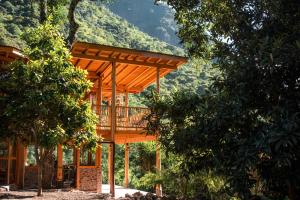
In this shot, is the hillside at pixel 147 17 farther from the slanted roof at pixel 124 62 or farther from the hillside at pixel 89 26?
the slanted roof at pixel 124 62

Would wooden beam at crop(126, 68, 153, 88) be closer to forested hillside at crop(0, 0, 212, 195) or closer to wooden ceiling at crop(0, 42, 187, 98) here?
wooden ceiling at crop(0, 42, 187, 98)

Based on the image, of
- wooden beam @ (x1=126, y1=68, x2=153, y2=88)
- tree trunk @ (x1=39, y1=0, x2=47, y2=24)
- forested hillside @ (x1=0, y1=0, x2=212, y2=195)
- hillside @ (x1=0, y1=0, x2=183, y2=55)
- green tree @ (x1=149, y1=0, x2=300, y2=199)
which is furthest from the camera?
hillside @ (x1=0, y1=0, x2=183, y2=55)

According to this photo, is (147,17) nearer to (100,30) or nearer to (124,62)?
(100,30)

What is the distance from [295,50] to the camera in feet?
15.4

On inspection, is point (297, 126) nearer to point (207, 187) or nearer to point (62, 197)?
point (207, 187)

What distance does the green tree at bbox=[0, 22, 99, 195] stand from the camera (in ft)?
33.0

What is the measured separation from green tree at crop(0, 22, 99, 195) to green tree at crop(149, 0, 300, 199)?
4.61 metres

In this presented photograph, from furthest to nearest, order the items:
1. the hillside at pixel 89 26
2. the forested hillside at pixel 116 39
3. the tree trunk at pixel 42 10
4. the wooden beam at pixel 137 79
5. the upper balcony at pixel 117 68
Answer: the hillside at pixel 89 26, the forested hillside at pixel 116 39, the wooden beam at pixel 137 79, the tree trunk at pixel 42 10, the upper balcony at pixel 117 68

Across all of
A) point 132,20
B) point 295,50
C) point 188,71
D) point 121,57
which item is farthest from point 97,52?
point 132,20

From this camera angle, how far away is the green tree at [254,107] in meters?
4.47

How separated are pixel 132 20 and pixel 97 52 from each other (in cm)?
7325

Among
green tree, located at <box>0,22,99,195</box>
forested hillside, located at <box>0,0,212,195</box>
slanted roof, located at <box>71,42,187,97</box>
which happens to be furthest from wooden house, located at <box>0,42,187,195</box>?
forested hillside, located at <box>0,0,212,195</box>

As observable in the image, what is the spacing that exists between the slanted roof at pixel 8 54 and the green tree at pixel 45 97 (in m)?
2.41

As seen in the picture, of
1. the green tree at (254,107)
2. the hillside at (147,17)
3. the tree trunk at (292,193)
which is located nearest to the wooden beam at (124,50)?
the green tree at (254,107)
